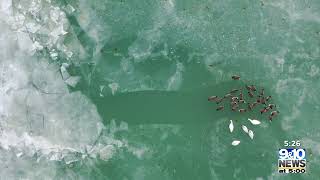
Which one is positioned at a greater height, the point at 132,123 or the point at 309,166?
→ the point at 132,123

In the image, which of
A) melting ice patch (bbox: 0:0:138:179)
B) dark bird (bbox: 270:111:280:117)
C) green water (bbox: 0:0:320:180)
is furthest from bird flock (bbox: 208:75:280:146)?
melting ice patch (bbox: 0:0:138:179)

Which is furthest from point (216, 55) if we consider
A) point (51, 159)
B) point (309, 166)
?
point (51, 159)

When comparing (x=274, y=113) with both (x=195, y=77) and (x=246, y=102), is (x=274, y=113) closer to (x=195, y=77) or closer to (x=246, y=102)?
(x=246, y=102)

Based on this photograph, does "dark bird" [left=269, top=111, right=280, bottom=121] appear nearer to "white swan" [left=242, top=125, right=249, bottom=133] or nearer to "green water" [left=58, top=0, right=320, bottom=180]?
"green water" [left=58, top=0, right=320, bottom=180]

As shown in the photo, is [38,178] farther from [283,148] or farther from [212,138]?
[283,148]

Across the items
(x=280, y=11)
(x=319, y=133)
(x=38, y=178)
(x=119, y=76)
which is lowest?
(x=38, y=178)

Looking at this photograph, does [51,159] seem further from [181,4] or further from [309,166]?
[309,166]
